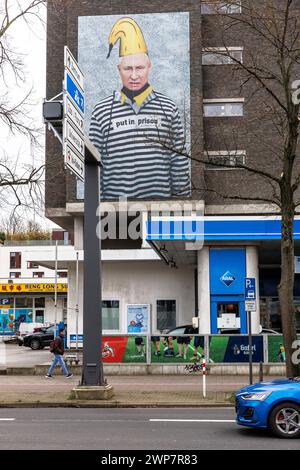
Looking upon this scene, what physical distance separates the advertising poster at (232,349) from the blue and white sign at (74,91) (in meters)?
11.4

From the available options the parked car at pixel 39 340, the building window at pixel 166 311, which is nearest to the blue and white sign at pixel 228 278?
the building window at pixel 166 311

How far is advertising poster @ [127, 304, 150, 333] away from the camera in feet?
111

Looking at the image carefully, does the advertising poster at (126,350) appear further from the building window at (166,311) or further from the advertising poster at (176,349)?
the building window at (166,311)

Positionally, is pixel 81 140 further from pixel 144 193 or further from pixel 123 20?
pixel 123 20

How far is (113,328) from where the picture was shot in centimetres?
3438

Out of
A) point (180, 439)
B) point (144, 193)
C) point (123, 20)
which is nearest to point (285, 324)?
→ point (180, 439)

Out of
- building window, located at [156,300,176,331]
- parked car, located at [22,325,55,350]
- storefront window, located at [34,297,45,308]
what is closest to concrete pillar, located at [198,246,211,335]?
building window, located at [156,300,176,331]

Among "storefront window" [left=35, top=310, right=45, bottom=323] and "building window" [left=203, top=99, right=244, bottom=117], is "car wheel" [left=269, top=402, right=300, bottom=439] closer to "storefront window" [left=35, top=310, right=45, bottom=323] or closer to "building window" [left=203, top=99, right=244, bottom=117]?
"building window" [left=203, top=99, right=244, bottom=117]

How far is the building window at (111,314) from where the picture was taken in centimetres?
3448

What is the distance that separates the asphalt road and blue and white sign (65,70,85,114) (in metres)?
6.89

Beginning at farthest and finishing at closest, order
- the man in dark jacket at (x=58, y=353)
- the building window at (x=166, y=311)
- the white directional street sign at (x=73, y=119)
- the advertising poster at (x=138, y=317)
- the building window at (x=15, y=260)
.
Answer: the building window at (x=15, y=260) < the building window at (x=166, y=311) < the advertising poster at (x=138, y=317) < the man in dark jacket at (x=58, y=353) < the white directional street sign at (x=73, y=119)

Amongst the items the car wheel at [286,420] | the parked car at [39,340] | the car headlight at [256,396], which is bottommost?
the parked car at [39,340]

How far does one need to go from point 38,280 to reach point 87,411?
55667 mm

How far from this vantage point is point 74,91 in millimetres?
15391
